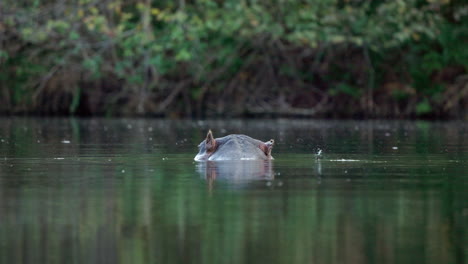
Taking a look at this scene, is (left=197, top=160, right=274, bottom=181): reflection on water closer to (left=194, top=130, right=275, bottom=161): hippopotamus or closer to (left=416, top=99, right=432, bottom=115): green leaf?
(left=194, top=130, right=275, bottom=161): hippopotamus

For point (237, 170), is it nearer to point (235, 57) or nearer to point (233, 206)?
point (233, 206)

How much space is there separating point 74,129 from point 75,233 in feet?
52.6

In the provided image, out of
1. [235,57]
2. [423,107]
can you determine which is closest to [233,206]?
[423,107]

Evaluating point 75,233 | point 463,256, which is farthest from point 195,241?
point 463,256

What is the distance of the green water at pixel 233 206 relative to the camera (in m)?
6.97

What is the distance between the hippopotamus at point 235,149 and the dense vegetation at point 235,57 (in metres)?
15.6

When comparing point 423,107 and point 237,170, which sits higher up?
point 423,107

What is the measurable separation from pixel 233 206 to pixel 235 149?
5004 mm

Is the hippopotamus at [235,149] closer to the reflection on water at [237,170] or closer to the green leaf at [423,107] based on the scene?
the reflection on water at [237,170]

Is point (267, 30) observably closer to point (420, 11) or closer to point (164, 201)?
point (420, 11)

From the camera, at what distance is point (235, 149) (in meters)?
14.0

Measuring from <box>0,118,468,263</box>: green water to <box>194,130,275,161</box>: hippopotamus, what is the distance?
0.81ft

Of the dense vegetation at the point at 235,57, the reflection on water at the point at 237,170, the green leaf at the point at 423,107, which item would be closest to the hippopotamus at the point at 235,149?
the reflection on water at the point at 237,170

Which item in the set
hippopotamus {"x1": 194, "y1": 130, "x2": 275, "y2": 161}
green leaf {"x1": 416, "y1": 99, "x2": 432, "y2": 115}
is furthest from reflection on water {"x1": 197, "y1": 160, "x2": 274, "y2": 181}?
green leaf {"x1": 416, "y1": 99, "x2": 432, "y2": 115}
